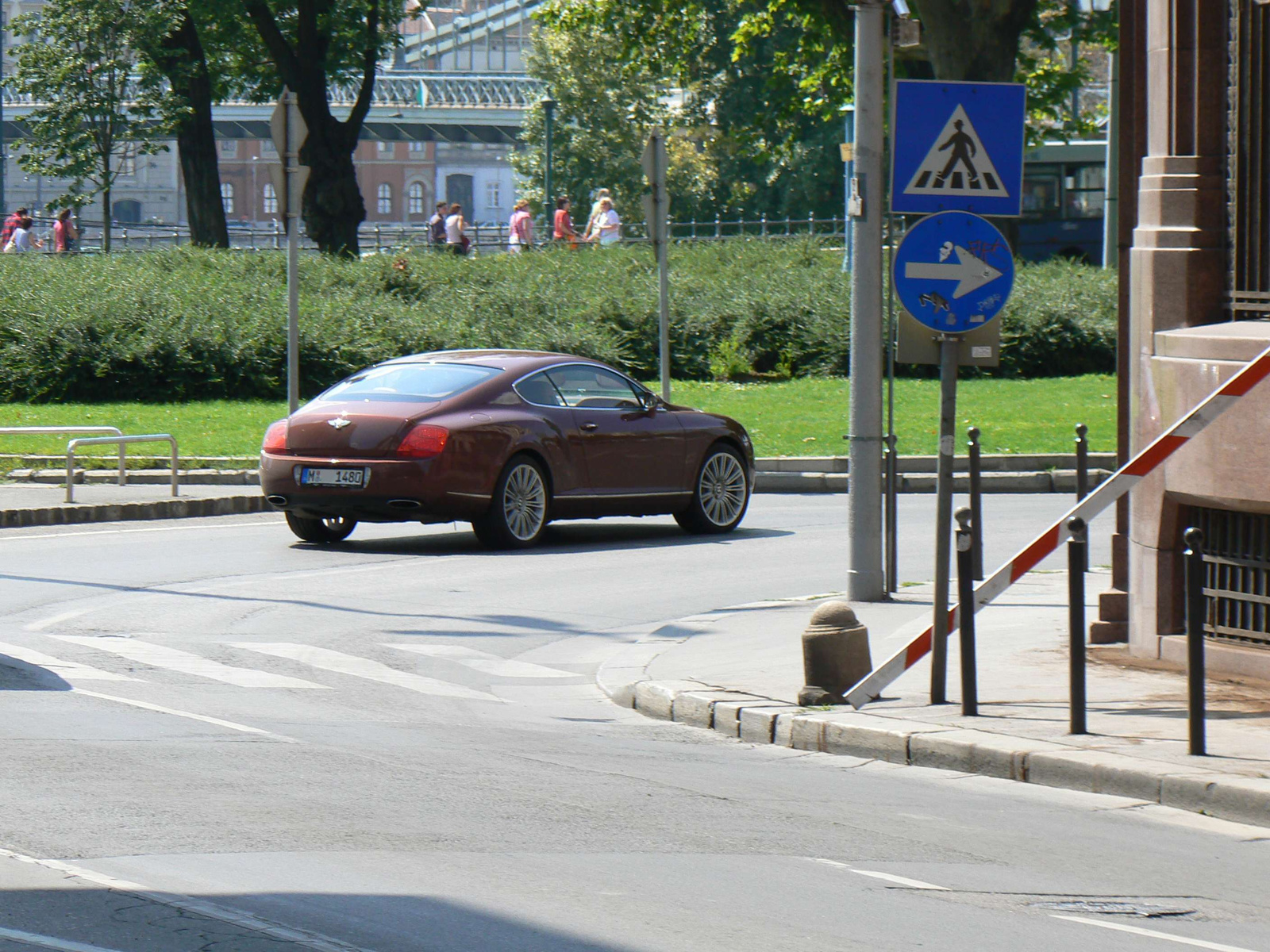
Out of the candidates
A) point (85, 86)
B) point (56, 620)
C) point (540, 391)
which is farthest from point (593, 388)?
point (85, 86)

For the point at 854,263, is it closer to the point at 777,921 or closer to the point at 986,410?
the point at 777,921

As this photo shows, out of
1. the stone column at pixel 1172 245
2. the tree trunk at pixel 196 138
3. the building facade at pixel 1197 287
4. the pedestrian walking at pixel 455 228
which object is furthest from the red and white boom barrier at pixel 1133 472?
the pedestrian walking at pixel 455 228

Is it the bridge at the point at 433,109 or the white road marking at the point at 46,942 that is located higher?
the bridge at the point at 433,109

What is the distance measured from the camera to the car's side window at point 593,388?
16.0m

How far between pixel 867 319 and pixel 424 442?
13.0 ft

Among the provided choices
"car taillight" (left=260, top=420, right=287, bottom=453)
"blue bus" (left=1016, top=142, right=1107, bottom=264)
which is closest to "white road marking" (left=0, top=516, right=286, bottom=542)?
"car taillight" (left=260, top=420, right=287, bottom=453)

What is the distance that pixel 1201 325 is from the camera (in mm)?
10078

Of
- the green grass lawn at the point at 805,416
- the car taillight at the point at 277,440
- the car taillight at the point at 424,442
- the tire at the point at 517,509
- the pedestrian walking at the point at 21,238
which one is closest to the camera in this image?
the car taillight at the point at 424,442

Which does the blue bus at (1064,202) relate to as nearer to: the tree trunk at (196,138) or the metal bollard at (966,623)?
the tree trunk at (196,138)

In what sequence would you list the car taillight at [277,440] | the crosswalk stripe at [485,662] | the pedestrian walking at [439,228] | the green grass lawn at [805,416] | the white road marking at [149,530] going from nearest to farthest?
1. the crosswalk stripe at [485,662]
2. the car taillight at [277,440]
3. the white road marking at [149,530]
4. the green grass lawn at [805,416]
5. the pedestrian walking at [439,228]

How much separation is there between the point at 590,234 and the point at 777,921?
3717 cm

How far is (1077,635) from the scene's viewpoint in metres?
8.17

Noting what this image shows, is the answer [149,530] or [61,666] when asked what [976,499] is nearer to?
[61,666]

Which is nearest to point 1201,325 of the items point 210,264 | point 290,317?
point 290,317
